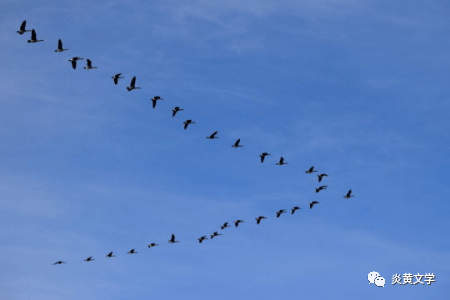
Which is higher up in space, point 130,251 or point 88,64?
point 88,64

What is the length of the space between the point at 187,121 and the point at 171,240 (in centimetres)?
2416

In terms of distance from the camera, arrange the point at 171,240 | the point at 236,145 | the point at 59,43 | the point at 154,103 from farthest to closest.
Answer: the point at 171,240 < the point at 236,145 < the point at 154,103 < the point at 59,43

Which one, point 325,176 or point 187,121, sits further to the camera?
point 325,176

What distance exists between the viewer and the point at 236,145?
151 metres

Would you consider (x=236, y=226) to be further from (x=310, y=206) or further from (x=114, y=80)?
(x=114, y=80)

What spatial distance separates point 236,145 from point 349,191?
2002 centimetres

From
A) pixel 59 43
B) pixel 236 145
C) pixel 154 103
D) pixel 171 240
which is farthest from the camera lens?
pixel 171 240

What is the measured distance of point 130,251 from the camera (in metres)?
165

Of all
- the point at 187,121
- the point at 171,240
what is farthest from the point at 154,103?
the point at 171,240

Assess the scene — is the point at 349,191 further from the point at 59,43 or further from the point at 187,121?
the point at 59,43

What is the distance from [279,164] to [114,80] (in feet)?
108

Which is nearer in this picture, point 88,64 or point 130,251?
point 88,64

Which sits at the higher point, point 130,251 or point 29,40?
point 29,40

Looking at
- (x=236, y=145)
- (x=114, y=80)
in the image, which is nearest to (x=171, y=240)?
(x=236, y=145)
